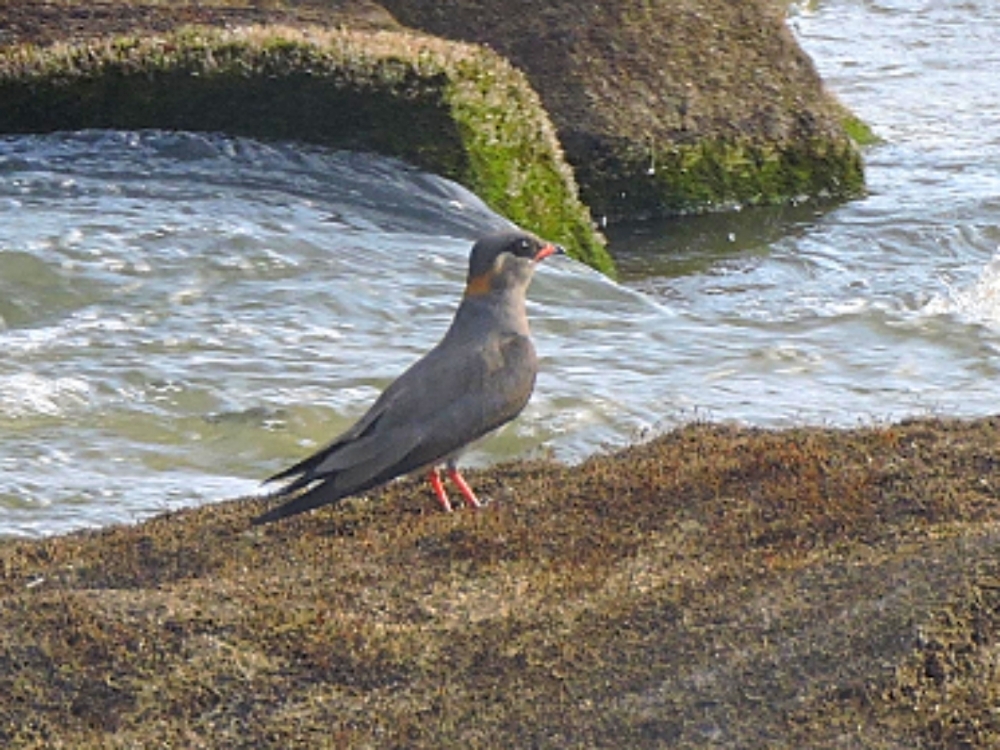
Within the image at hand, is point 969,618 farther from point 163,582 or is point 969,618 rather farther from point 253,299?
point 253,299

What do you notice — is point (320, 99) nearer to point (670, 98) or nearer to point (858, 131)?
point (670, 98)

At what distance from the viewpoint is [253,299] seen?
10922 millimetres

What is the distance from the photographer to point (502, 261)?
7.47 metres

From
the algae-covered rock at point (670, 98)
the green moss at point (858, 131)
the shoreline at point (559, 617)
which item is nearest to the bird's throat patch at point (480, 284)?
the shoreline at point (559, 617)

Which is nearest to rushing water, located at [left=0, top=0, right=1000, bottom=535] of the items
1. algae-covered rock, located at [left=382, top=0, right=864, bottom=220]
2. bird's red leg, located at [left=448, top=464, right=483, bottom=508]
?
algae-covered rock, located at [left=382, top=0, right=864, bottom=220]

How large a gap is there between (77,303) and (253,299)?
1027 mm

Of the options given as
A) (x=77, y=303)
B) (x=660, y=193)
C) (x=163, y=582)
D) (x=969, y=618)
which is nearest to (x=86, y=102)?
(x=77, y=303)

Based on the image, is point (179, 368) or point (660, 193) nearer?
point (179, 368)

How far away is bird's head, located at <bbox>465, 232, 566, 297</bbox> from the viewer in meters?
7.39

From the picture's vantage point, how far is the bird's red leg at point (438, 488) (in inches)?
257

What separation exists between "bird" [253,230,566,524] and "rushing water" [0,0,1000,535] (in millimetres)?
1531

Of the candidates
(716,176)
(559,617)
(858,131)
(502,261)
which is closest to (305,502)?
(559,617)

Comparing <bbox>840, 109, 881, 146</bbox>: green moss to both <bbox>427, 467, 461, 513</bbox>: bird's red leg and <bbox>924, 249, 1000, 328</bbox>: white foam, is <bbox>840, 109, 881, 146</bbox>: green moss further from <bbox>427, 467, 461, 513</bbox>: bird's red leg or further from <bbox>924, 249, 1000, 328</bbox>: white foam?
<bbox>427, 467, 461, 513</bbox>: bird's red leg

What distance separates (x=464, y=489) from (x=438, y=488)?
0.63 feet
